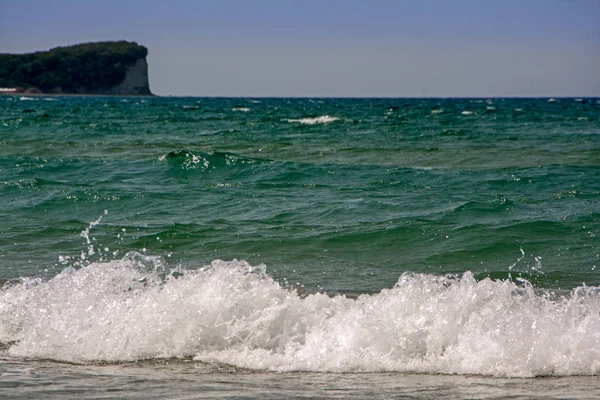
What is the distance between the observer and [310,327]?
512 cm

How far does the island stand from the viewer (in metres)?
161

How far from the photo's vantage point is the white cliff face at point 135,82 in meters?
172

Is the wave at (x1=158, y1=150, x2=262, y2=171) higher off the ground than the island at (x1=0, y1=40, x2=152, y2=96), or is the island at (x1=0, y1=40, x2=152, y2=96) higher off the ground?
the island at (x1=0, y1=40, x2=152, y2=96)

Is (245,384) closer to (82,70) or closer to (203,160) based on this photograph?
(203,160)

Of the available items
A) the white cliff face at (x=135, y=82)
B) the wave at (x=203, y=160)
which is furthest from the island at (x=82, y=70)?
the wave at (x=203, y=160)

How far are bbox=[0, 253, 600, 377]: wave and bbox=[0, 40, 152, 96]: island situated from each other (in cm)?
16064

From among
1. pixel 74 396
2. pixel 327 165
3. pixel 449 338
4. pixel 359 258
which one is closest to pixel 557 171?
pixel 327 165

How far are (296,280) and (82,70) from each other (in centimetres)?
17120

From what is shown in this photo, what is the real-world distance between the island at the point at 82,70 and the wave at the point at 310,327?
527 ft

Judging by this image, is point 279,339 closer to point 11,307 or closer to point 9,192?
point 11,307

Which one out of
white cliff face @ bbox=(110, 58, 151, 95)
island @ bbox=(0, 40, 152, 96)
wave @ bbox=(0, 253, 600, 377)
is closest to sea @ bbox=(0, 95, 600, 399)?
wave @ bbox=(0, 253, 600, 377)

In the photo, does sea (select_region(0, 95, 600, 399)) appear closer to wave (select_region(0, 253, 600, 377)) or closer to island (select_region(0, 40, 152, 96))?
wave (select_region(0, 253, 600, 377))

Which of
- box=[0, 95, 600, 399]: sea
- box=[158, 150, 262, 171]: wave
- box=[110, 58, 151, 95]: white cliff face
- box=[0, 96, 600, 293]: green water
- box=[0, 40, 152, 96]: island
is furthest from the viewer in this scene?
box=[110, 58, 151, 95]: white cliff face

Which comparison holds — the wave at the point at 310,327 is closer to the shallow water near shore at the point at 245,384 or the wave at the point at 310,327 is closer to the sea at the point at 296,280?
the sea at the point at 296,280
